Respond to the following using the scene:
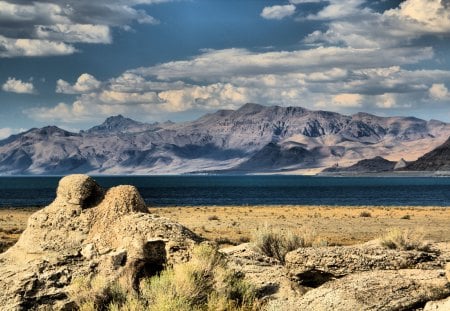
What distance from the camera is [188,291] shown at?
9.16 meters

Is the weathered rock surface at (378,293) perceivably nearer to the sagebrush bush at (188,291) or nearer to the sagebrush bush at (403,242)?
the sagebrush bush at (188,291)

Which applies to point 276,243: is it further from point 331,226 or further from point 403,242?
point 331,226

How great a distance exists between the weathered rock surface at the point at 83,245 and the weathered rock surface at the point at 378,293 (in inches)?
108

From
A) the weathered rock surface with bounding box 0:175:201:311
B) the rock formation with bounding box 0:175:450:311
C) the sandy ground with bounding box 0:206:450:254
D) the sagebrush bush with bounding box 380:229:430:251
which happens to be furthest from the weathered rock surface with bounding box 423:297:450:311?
the sandy ground with bounding box 0:206:450:254

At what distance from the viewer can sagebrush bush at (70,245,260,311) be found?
9.09m

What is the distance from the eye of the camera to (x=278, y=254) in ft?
46.5

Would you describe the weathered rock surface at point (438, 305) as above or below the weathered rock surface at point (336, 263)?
below

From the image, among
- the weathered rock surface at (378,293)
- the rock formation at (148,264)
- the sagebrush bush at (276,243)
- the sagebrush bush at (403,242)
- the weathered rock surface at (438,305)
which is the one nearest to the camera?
the weathered rock surface at (438,305)

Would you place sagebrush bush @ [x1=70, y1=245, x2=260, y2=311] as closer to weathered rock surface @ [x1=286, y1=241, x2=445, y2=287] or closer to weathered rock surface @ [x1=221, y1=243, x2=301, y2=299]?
weathered rock surface @ [x1=221, y1=243, x2=301, y2=299]

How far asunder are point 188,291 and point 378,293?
282 cm

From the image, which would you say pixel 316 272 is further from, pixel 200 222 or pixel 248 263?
pixel 200 222

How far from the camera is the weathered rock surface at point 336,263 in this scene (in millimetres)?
10102

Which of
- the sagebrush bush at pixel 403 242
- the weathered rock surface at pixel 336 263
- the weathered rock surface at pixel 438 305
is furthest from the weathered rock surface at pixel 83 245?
the sagebrush bush at pixel 403 242

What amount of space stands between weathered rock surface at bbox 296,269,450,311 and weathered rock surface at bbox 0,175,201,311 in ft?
8.98
